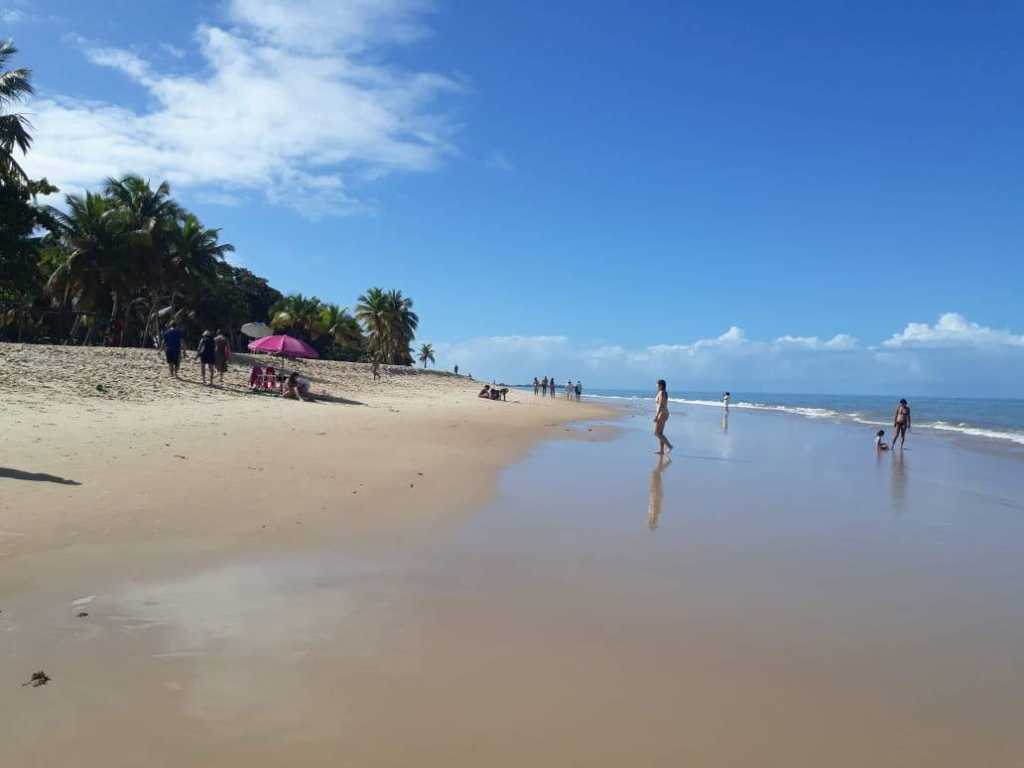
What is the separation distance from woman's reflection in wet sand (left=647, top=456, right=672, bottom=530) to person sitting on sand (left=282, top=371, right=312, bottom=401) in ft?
43.9

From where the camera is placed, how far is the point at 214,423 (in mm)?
14039

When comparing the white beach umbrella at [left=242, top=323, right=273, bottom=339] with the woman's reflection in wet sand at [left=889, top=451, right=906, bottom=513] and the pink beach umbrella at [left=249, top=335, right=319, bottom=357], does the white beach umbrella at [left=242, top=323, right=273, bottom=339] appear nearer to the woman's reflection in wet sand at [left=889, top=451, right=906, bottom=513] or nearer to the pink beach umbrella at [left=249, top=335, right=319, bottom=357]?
the pink beach umbrella at [left=249, top=335, right=319, bottom=357]

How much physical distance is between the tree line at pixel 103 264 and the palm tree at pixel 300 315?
0.44 meters

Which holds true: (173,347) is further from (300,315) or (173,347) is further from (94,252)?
(300,315)

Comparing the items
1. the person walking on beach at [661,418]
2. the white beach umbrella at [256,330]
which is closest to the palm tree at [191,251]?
the white beach umbrella at [256,330]

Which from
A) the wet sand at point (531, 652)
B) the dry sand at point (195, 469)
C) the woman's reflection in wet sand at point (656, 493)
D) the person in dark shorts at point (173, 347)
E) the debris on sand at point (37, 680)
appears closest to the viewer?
the wet sand at point (531, 652)

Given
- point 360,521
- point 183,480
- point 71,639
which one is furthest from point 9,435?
point 71,639

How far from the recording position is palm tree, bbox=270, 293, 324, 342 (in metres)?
63.4

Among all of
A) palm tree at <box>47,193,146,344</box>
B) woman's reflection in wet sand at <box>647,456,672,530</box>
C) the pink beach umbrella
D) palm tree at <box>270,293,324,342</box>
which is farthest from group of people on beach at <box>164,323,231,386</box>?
palm tree at <box>270,293,324,342</box>

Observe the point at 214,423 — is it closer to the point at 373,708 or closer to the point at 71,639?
the point at 71,639

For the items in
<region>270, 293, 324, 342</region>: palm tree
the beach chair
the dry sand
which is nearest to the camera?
the dry sand

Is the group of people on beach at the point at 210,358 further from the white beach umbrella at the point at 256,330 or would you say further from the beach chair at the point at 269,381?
the white beach umbrella at the point at 256,330

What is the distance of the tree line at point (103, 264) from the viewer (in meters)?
22.5

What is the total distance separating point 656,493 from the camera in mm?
10516
